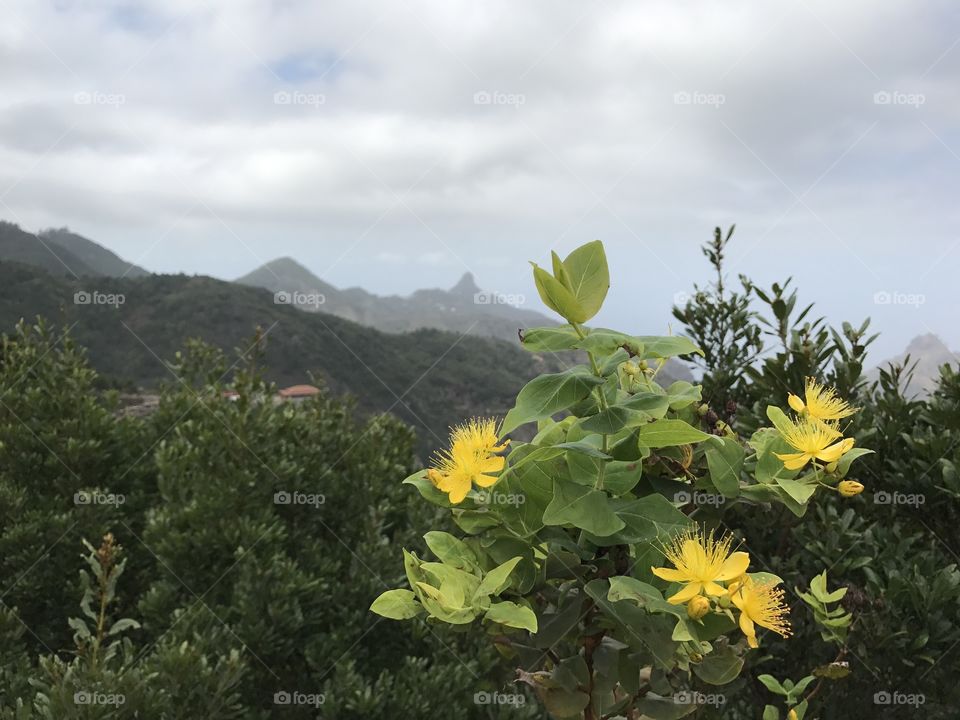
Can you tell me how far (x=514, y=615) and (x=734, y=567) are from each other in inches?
12.8

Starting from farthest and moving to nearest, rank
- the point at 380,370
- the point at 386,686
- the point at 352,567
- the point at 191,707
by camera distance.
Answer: the point at 380,370, the point at 352,567, the point at 386,686, the point at 191,707

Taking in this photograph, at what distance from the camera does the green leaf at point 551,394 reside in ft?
3.36

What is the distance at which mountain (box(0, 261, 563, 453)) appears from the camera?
29.2 metres

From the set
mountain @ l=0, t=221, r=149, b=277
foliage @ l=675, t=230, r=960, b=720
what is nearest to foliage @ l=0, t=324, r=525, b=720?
foliage @ l=675, t=230, r=960, b=720

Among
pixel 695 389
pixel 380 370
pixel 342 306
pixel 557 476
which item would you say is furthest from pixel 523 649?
pixel 342 306

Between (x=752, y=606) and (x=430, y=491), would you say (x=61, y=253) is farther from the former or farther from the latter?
(x=752, y=606)

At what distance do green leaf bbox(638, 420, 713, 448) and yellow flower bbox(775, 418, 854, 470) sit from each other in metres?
0.21

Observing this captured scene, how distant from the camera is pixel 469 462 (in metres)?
1.15

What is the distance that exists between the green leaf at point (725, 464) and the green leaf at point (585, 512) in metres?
0.27

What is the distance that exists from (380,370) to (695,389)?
31315 mm

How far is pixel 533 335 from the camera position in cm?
109

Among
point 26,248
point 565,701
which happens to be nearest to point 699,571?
point 565,701

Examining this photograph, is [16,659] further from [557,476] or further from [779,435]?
[779,435]

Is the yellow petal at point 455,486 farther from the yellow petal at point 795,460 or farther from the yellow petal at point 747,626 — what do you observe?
the yellow petal at point 795,460
